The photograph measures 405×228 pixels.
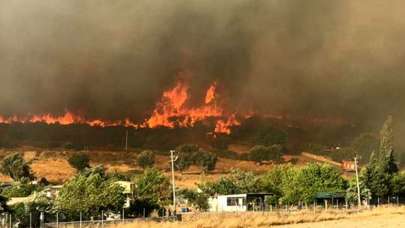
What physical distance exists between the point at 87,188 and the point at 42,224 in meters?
10.7

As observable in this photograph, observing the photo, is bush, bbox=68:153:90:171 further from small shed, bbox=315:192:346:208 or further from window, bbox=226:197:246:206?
small shed, bbox=315:192:346:208

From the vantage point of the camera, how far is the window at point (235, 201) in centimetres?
9531

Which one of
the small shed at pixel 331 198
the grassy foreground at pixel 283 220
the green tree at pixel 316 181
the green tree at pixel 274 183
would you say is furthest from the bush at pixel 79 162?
the grassy foreground at pixel 283 220

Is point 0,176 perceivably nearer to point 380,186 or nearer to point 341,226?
point 380,186

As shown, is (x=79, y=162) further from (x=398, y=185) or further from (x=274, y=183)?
(x=398, y=185)

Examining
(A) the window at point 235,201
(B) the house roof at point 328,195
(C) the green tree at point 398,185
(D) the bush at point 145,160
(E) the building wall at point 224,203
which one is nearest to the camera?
(E) the building wall at point 224,203

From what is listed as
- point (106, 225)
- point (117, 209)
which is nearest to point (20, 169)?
point (117, 209)

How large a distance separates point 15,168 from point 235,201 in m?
79.3

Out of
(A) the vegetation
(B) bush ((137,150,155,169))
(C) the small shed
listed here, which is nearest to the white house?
(A) the vegetation

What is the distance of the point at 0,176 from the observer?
6181 inches

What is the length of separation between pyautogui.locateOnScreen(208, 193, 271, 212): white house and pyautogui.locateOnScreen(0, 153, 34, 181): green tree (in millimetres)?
67333

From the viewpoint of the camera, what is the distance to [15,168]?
151625 mm

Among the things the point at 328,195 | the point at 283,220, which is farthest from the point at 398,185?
the point at 283,220

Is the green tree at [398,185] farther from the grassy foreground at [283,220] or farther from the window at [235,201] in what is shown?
the grassy foreground at [283,220]
